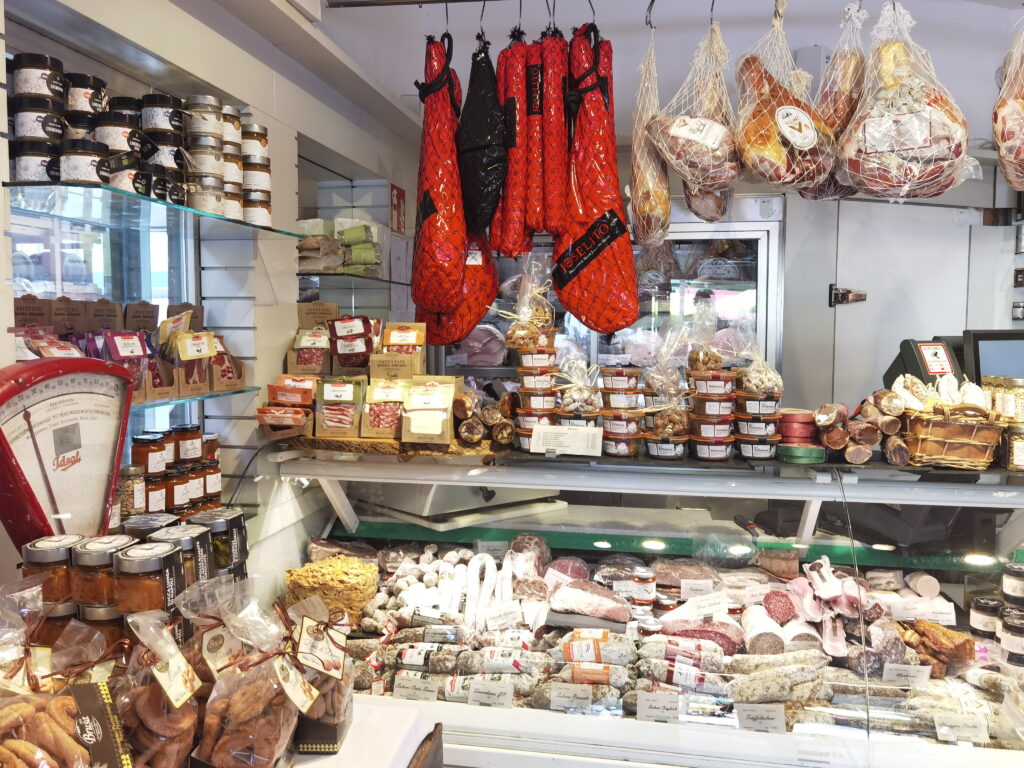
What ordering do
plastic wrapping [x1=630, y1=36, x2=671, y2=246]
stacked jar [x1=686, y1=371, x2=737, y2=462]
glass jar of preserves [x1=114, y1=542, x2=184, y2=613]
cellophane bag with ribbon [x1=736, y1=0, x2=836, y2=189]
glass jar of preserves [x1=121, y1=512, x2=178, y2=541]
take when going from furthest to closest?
plastic wrapping [x1=630, y1=36, x2=671, y2=246]
cellophane bag with ribbon [x1=736, y1=0, x2=836, y2=189]
stacked jar [x1=686, y1=371, x2=737, y2=462]
glass jar of preserves [x1=121, y1=512, x2=178, y2=541]
glass jar of preserves [x1=114, y1=542, x2=184, y2=613]

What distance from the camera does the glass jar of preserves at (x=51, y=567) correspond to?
147cm

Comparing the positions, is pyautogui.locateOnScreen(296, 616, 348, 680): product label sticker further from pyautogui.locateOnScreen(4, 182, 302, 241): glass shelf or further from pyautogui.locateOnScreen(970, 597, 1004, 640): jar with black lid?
pyautogui.locateOnScreen(970, 597, 1004, 640): jar with black lid

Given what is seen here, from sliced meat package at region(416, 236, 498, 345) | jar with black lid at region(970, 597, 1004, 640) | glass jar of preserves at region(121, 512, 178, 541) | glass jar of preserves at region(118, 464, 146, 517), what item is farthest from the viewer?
sliced meat package at region(416, 236, 498, 345)

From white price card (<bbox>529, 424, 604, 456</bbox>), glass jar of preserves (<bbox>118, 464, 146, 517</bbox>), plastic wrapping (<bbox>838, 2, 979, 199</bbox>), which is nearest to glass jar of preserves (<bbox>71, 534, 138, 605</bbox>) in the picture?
glass jar of preserves (<bbox>118, 464, 146, 517</bbox>)

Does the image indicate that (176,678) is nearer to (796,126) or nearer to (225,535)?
(225,535)

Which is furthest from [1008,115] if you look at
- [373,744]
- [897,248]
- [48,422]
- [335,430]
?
[48,422]

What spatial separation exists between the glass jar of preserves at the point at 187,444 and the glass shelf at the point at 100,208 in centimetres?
62

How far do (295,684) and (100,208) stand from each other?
1.35 m

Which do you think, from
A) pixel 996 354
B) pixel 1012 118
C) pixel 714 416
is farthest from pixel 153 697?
pixel 1012 118

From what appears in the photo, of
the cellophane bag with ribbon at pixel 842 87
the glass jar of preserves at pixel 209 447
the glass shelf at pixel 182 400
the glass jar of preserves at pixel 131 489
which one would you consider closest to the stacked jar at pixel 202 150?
the glass shelf at pixel 182 400

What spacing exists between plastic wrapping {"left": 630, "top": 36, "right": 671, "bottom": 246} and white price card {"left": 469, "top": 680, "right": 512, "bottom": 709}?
1846mm

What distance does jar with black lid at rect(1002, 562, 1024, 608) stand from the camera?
7.53ft

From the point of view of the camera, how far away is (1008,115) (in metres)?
2.72

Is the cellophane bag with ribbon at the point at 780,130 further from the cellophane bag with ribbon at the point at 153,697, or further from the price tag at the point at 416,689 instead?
the cellophane bag with ribbon at the point at 153,697
